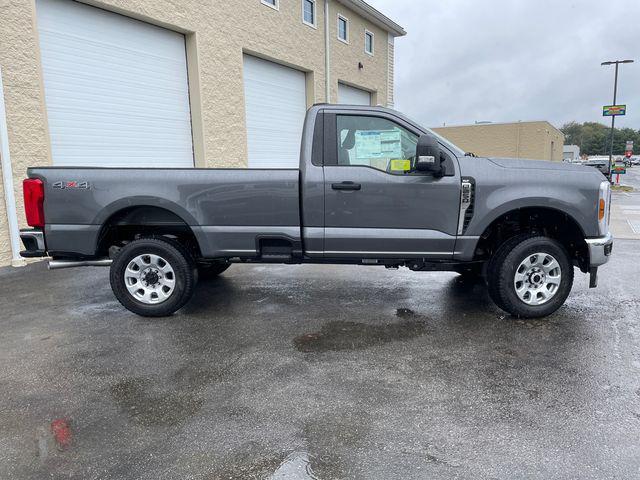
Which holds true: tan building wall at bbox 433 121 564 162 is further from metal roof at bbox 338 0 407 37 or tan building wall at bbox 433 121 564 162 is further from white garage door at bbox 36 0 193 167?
white garage door at bbox 36 0 193 167

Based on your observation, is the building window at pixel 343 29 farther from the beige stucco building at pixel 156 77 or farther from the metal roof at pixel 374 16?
the beige stucco building at pixel 156 77

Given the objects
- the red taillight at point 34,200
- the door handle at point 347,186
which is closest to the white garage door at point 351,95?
the door handle at point 347,186

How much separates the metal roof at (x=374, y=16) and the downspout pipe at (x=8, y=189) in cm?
1284

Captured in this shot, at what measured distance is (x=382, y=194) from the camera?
185 inches

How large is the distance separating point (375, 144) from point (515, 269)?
1.89m

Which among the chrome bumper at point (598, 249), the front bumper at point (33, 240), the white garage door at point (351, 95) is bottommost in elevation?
the chrome bumper at point (598, 249)

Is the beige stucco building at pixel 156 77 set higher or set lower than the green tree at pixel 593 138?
lower

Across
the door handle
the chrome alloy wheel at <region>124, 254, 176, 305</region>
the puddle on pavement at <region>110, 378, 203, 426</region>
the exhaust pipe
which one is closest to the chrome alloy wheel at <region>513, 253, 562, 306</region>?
the door handle

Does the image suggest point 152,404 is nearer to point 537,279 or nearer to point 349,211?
point 349,211

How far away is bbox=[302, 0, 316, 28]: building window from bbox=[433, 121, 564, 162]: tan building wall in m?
23.6

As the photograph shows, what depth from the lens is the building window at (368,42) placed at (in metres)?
19.0

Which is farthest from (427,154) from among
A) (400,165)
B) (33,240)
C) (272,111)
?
(272,111)

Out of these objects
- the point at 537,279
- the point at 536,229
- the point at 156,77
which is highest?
the point at 156,77

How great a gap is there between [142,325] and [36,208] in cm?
160
